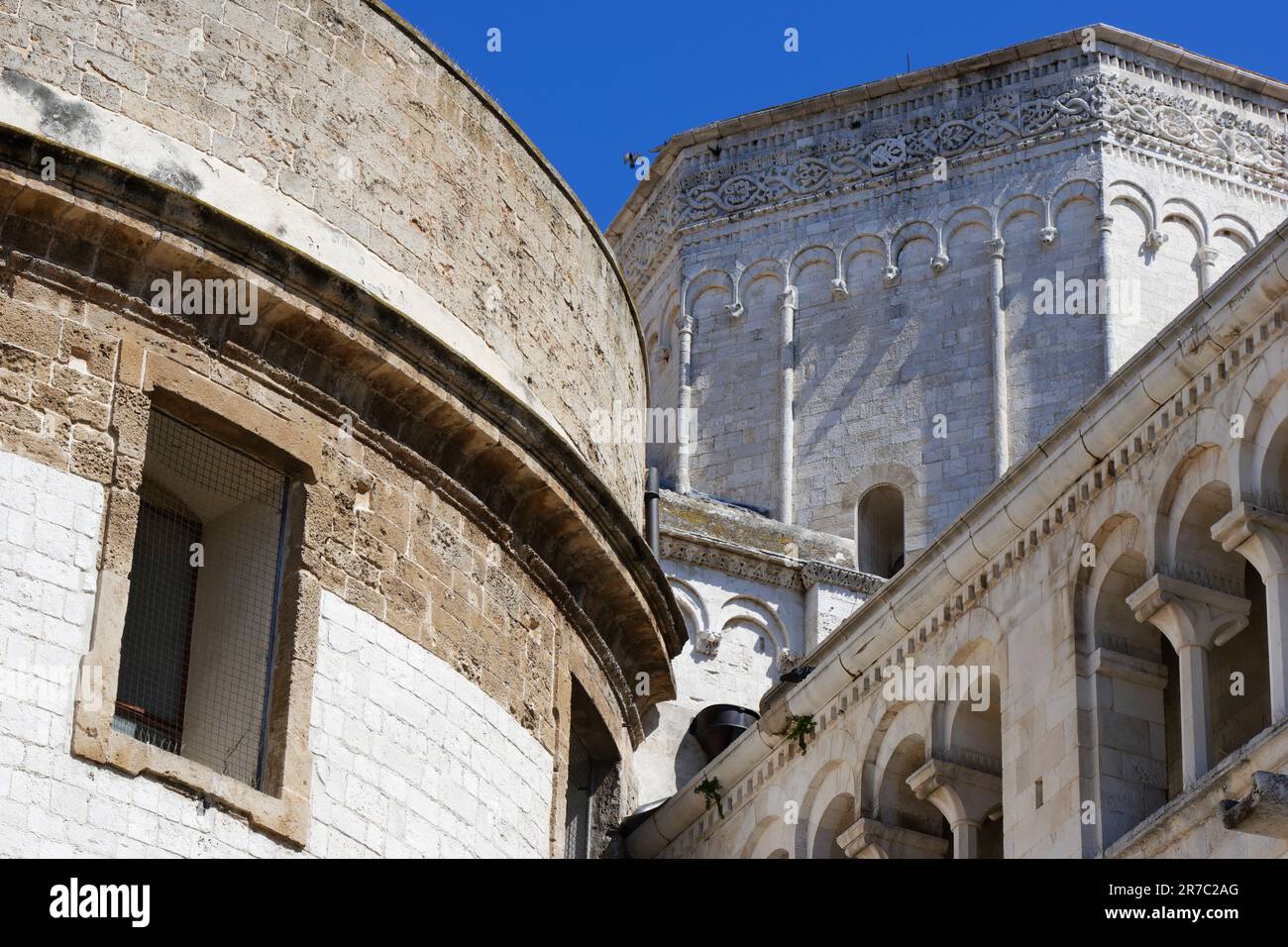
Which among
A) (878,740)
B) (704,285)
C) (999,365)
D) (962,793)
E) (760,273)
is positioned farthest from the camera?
(704,285)

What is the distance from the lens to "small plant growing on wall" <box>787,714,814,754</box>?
1964cm

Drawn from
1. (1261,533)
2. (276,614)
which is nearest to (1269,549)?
(1261,533)

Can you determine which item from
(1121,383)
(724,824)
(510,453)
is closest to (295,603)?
(510,453)

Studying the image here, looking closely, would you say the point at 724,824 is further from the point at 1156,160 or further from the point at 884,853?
the point at 1156,160

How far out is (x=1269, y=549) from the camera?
1573 centimetres

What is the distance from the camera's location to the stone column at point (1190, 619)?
16.1 m

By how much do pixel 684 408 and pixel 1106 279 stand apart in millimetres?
4540

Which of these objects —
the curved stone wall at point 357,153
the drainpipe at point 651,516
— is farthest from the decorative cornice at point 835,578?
the curved stone wall at point 357,153

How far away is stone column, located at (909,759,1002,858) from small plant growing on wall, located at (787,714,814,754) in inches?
65.7

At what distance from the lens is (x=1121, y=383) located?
55.5ft

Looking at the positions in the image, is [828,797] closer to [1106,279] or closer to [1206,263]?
[1106,279]

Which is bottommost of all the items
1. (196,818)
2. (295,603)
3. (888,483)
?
(196,818)

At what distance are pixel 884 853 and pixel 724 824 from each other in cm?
220

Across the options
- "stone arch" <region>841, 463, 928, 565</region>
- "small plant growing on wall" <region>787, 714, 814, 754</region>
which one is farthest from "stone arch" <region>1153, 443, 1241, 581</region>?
"stone arch" <region>841, 463, 928, 565</region>
